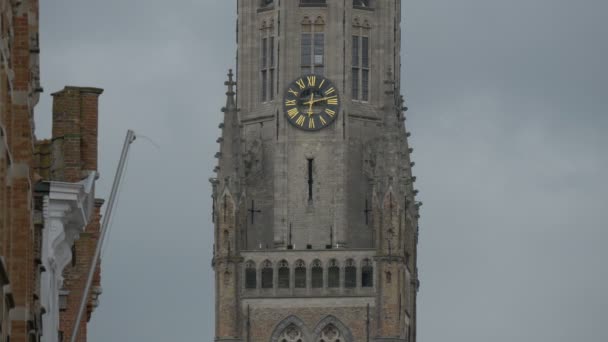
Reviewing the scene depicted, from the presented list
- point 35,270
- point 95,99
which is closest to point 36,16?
point 35,270

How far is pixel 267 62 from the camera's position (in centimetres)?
14538

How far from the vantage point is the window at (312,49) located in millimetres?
145250

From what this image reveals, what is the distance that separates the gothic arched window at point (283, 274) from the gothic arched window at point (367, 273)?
12.9 ft

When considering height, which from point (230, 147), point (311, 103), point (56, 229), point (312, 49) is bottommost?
point (56, 229)

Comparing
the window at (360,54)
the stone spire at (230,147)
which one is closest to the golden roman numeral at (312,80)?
the window at (360,54)

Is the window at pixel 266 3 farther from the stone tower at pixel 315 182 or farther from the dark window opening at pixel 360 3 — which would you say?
the dark window opening at pixel 360 3

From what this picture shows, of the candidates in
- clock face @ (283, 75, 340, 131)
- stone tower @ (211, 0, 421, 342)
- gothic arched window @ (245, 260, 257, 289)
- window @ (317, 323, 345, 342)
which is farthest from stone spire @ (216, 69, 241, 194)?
window @ (317, 323, 345, 342)

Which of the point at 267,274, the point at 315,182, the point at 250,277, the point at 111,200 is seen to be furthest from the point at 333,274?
the point at 111,200

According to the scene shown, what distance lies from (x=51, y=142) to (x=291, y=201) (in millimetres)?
93420

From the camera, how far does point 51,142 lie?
159 feet

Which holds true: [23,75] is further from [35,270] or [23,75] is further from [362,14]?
[362,14]

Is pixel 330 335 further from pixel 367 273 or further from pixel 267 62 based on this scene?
pixel 267 62

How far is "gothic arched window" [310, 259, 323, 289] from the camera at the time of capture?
458 feet

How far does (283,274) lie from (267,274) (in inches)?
33.5
